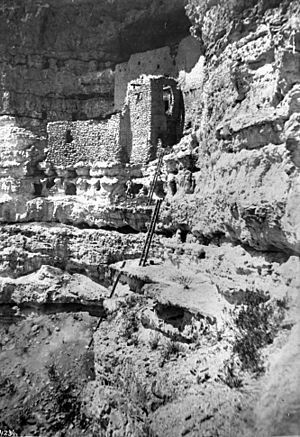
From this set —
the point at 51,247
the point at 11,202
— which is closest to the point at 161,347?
the point at 51,247

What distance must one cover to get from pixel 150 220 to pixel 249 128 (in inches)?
221

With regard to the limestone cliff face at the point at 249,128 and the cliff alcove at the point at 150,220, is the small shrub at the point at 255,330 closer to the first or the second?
the cliff alcove at the point at 150,220

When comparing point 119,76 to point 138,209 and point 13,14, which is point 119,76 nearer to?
point 13,14

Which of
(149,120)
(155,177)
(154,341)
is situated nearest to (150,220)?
(155,177)

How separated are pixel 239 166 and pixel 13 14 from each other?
14.8 meters

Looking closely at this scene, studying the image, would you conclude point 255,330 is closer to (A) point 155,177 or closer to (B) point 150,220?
(B) point 150,220

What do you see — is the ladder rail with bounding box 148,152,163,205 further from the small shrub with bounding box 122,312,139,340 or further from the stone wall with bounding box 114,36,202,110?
the small shrub with bounding box 122,312,139,340

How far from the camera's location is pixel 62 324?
13.2 metres

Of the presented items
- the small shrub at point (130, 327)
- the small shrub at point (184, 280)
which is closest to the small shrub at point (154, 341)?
the small shrub at point (130, 327)

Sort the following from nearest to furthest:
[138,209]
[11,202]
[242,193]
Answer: [242,193], [138,209], [11,202]

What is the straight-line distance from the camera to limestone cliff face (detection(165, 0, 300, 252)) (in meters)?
6.18

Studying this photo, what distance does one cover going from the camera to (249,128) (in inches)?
288

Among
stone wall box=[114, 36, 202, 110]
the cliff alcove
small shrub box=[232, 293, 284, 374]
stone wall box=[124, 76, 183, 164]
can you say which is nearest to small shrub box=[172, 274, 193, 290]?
the cliff alcove

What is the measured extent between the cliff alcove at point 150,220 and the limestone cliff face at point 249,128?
4cm
